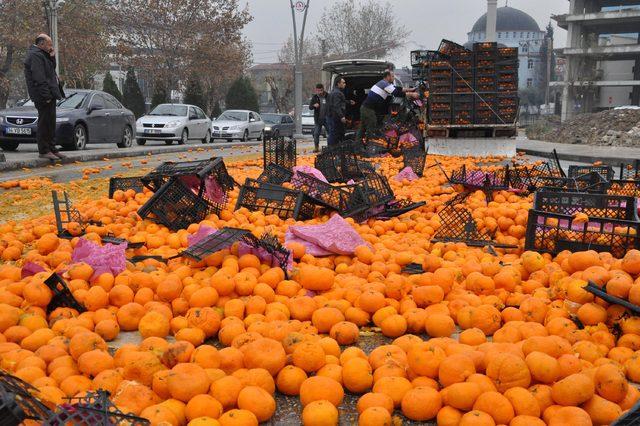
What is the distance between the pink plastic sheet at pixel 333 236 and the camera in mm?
4375

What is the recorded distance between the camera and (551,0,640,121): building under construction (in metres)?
64.9

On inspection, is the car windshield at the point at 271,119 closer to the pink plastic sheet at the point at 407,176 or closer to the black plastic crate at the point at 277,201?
the pink plastic sheet at the point at 407,176

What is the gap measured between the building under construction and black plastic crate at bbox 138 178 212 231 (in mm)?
66015

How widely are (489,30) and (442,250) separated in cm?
1746

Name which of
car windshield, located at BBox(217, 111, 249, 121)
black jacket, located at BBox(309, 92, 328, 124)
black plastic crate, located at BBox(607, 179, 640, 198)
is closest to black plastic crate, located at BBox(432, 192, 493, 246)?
black plastic crate, located at BBox(607, 179, 640, 198)

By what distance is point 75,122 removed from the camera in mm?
16031

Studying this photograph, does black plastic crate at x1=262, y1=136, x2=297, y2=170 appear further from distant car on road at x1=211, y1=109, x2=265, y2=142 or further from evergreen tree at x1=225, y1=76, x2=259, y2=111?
evergreen tree at x1=225, y1=76, x2=259, y2=111

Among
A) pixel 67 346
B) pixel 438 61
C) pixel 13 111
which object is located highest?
pixel 438 61

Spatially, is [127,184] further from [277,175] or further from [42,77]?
[42,77]

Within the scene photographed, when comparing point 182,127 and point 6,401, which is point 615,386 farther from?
point 182,127

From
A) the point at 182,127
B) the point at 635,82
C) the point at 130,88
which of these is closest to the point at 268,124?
the point at 182,127

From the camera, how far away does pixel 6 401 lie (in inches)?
55.6

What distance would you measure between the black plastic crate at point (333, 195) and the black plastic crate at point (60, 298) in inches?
109

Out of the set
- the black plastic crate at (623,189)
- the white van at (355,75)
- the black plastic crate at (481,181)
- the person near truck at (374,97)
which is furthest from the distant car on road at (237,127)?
the black plastic crate at (623,189)
